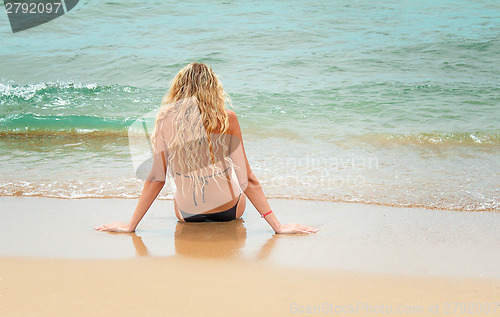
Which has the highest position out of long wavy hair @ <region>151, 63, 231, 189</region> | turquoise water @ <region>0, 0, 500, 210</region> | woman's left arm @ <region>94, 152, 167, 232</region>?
long wavy hair @ <region>151, 63, 231, 189</region>

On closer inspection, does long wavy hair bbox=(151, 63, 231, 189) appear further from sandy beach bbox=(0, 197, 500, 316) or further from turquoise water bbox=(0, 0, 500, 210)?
turquoise water bbox=(0, 0, 500, 210)

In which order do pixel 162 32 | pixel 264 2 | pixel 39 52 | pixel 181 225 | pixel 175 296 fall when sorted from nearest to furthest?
pixel 175 296, pixel 181 225, pixel 39 52, pixel 162 32, pixel 264 2

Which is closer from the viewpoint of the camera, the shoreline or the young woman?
the shoreline

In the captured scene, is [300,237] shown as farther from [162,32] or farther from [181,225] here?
[162,32]

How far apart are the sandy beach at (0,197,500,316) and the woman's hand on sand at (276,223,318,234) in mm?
63

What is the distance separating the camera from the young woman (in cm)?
307

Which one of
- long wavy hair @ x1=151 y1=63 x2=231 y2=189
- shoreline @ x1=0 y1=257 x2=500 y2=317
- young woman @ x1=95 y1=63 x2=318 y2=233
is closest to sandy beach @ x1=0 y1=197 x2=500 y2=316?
shoreline @ x1=0 y1=257 x2=500 y2=317

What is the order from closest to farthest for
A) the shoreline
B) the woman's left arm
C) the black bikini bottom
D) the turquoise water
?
the shoreline, the woman's left arm, the black bikini bottom, the turquoise water

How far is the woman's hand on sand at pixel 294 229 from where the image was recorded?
3.39m

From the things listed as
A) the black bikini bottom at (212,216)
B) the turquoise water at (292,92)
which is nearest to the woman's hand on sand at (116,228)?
the black bikini bottom at (212,216)

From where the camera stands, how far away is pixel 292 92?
29.1 ft

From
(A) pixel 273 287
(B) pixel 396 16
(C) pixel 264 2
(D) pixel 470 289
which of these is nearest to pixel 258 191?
(A) pixel 273 287

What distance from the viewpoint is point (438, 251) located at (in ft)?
10.1

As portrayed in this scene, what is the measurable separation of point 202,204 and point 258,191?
1.46 feet
